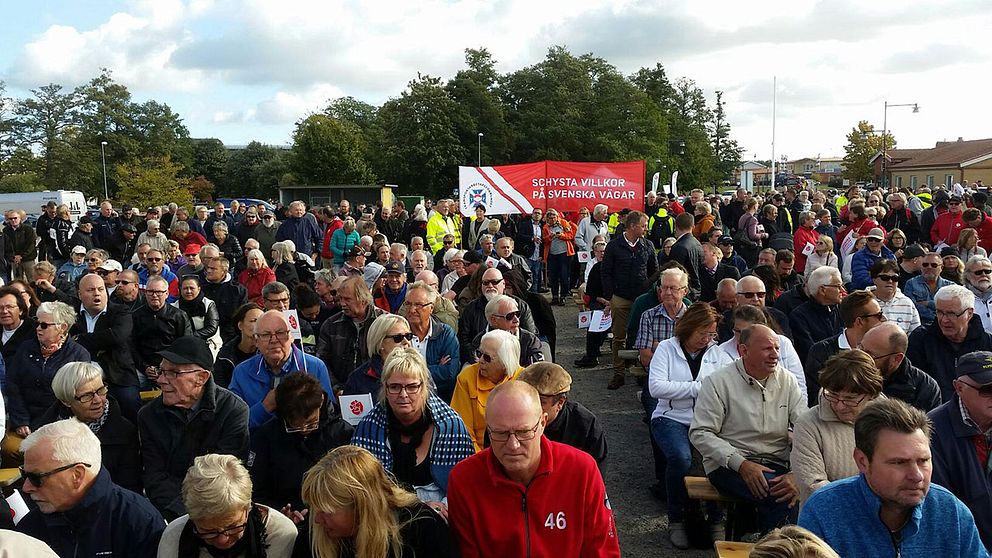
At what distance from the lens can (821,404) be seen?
405cm

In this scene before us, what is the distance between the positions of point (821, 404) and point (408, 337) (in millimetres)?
2680

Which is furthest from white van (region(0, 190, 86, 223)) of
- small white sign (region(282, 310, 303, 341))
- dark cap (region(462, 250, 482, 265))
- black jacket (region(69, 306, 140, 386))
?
small white sign (region(282, 310, 303, 341))

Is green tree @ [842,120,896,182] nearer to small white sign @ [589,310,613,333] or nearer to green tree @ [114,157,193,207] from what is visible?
green tree @ [114,157,193,207]

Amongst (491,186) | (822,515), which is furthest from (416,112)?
(822,515)

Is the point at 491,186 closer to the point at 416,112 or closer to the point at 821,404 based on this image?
the point at 821,404

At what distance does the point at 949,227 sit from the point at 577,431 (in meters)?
9.89

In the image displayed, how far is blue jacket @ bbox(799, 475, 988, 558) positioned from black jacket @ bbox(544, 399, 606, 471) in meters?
1.63

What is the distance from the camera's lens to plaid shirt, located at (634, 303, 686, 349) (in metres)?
7.01

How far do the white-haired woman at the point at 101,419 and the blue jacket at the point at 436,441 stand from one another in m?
1.57

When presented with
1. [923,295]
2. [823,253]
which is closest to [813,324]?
[923,295]

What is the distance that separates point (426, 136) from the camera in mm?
55875

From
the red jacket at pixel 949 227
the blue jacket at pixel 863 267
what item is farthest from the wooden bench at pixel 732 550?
the red jacket at pixel 949 227

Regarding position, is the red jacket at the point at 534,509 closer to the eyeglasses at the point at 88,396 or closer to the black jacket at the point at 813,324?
the eyeglasses at the point at 88,396

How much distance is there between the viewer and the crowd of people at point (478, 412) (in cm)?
296
